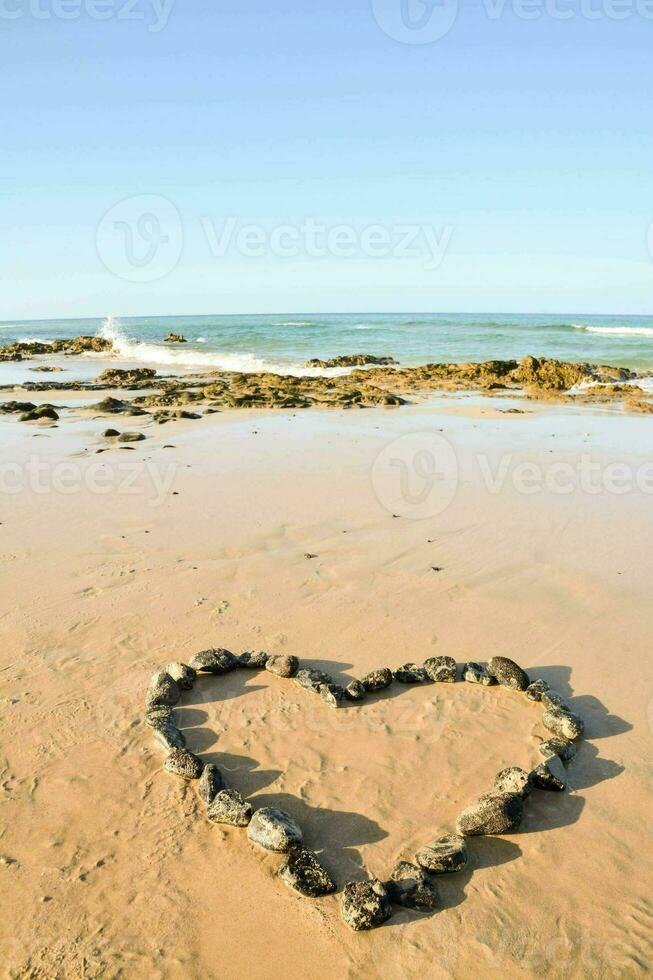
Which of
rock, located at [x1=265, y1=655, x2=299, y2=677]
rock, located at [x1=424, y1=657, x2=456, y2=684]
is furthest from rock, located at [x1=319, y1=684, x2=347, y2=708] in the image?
rock, located at [x1=424, y1=657, x2=456, y2=684]

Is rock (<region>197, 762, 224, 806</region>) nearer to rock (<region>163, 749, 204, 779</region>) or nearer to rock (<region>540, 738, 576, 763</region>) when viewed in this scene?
rock (<region>163, 749, 204, 779</region>)

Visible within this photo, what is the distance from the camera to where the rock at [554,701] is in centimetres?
412

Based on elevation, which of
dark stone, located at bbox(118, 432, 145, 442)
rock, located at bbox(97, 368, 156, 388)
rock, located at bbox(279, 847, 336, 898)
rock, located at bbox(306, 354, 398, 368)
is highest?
rock, located at bbox(306, 354, 398, 368)

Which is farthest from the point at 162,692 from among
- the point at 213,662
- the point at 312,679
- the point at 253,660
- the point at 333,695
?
the point at 333,695

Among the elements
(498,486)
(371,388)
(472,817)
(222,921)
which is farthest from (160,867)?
(371,388)

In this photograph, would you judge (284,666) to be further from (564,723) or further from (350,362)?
(350,362)

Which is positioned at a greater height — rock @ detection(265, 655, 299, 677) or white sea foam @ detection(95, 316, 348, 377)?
white sea foam @ detection(95, 316, 348, 377)

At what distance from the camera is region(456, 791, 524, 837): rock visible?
126 inches

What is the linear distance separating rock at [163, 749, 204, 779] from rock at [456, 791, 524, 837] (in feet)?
4.73

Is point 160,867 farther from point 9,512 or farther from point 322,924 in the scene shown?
point 9,512

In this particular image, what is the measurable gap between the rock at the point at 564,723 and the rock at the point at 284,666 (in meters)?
1.68

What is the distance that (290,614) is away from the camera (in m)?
5.39

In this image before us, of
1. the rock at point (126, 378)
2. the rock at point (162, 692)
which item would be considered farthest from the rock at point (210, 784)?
the rock at point (126, 378)

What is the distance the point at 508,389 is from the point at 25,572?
16.8 m
